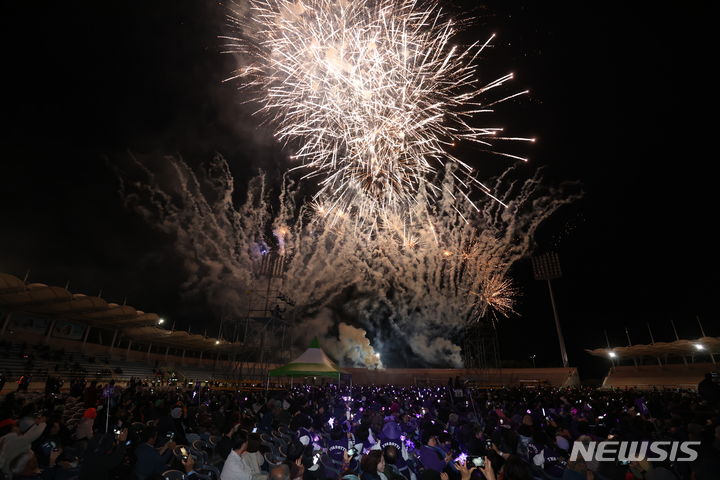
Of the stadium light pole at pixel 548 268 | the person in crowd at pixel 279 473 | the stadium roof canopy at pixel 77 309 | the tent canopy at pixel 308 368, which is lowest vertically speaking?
the person in crowd at pixel 279 473

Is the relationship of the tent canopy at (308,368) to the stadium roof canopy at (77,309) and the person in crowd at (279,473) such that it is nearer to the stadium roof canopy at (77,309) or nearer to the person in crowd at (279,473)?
the stadium roof canopy at (77,309)

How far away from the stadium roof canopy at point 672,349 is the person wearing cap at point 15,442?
57.6 metres

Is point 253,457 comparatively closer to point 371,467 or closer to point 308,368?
point 371,467

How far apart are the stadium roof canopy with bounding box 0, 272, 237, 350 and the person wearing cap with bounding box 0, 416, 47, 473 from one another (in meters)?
29.4

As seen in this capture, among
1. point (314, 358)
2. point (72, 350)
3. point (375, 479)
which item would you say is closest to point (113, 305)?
point (72, 350)

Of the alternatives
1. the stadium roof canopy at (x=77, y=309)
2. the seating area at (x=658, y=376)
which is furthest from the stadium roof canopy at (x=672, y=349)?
the stadium roof canopy at (x=77, y=309)

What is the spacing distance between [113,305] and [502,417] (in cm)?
3937

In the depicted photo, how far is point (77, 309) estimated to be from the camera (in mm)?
34875

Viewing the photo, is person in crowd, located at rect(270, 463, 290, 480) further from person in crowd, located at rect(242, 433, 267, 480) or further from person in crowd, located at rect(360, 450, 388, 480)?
person in crowd, located at rect(242, 433, 267, 480)

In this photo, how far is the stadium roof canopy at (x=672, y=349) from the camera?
40.5 metres

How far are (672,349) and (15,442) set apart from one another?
63432 mm

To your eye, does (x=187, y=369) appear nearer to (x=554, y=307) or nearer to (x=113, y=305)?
(x=113, y=305)

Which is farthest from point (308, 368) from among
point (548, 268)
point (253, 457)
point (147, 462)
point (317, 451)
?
point (548, 268)

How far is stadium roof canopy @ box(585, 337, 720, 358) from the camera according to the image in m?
40.5
